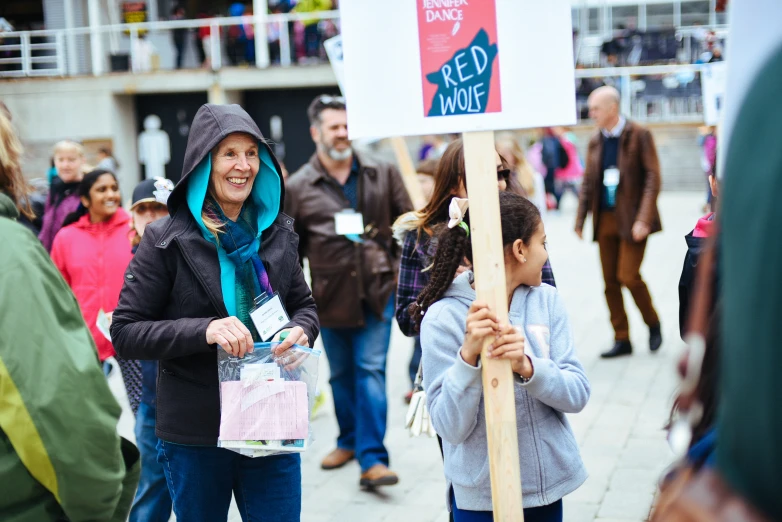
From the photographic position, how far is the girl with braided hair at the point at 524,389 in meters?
2.68

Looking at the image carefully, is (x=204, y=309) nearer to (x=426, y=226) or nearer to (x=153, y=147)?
(x=426, y=226)

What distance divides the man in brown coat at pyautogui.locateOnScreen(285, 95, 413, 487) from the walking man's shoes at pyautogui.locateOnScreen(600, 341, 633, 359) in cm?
289

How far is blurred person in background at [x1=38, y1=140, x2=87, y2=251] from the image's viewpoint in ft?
20.5

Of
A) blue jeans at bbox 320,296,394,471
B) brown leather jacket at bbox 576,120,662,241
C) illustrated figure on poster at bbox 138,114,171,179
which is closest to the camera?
blue jeans at bbox 320,296,394,471

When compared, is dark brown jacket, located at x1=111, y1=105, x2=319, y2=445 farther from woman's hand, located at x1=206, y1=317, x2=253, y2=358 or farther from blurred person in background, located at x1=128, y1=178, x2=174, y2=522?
blurred person in background, located at x1=128, y1=178, x2=174, y2=522

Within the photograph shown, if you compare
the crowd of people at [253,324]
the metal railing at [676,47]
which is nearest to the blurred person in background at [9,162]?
the crowd of people at [253,324]

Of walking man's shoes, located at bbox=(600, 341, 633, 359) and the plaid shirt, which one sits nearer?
the plaid shirt

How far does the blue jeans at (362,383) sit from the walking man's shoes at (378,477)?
0.04 meters

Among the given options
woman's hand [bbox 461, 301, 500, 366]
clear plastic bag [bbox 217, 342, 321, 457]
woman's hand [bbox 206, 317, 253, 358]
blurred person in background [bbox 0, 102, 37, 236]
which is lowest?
clear plastic bag [bbox 217, 342, 321, 457]

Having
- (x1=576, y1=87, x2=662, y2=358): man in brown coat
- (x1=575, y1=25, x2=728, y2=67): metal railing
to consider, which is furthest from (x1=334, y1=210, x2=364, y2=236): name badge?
(x1=575, y1=25, x2=728, y2=67): metal railing

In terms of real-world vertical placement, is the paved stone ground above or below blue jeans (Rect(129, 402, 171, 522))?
below

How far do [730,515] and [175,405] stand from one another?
2.26m

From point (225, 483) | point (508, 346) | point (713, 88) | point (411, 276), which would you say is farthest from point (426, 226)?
point (713, 88)

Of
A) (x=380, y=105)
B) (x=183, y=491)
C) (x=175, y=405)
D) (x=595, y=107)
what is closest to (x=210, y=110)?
(x=380, y=105)
